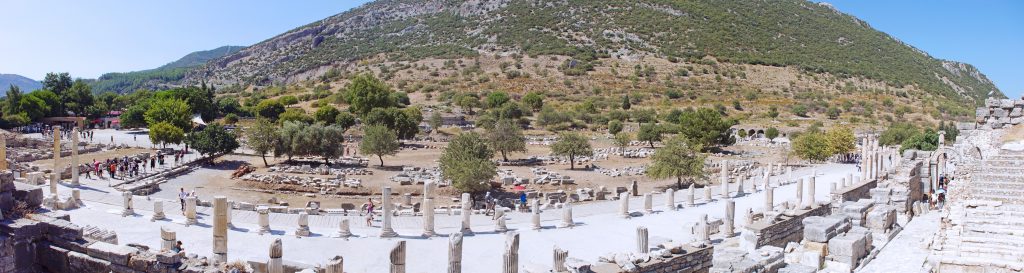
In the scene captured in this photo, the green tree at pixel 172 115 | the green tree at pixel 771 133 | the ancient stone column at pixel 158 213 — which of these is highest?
the green tree at pixel 172 115

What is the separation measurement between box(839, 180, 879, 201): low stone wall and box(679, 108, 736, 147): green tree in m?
26.4

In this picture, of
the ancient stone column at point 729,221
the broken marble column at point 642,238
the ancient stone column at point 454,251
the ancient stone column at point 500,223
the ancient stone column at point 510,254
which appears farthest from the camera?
the ancient stone column at point 500,223

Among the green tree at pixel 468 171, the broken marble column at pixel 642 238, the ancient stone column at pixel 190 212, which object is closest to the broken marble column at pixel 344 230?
the ancient stone column at pixel 190 212

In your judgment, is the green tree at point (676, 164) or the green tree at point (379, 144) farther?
the green tree at point (379, 144)

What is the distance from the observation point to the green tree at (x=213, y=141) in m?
38.6

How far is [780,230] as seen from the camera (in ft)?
52.1

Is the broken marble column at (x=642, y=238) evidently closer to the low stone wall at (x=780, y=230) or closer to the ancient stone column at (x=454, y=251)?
the low stone wall at (x=780, y=230)

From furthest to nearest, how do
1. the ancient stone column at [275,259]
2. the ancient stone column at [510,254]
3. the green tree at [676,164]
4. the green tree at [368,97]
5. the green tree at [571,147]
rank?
the green tree at [368,97] → the green tree at [571,147] → the green tree at [676,164] → the ancient stone column at [275,259] → the ancient stone column at [510,254]

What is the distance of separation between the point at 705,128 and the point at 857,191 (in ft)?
97.9

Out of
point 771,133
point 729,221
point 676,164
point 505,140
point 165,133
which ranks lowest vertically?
point 729,221

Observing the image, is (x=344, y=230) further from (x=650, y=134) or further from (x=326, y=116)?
(x=326, y=116)

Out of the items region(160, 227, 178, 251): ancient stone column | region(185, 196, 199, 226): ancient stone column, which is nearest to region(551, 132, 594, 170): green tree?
region(185, 196, 199, 226): ancient stone column

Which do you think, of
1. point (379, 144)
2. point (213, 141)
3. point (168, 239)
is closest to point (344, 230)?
point (168, 239)

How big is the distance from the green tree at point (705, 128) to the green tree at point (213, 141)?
1263 inches
